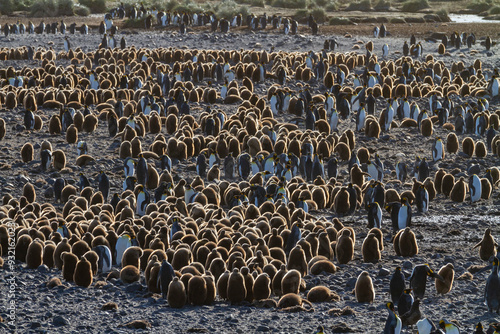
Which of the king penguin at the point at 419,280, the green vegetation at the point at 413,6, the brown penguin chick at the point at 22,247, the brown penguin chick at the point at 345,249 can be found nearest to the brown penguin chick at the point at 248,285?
the brown penguin chick at the point at 345,249

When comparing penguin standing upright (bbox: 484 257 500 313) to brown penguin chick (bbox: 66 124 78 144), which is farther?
brown penguin chick (bbox: 66 124 78 144)

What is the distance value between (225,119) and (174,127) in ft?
3.84

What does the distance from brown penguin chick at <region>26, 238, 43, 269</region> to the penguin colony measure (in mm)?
26

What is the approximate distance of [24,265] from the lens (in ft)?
27.8

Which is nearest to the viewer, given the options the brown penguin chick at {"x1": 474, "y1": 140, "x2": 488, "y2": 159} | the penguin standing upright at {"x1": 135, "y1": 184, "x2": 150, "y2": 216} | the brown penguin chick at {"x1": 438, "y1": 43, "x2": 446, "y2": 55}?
the penguin standing upright at {"x1": 135, "y1": 184, "x2": 150, "y2": 216}

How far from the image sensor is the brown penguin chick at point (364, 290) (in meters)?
7.55

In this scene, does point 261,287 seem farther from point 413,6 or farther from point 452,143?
point 413,6

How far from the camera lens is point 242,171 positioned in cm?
1262

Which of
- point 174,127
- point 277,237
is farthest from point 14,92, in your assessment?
point 277,237

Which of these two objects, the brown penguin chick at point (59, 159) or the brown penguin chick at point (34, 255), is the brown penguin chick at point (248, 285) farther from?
the brown penguin chick at point (59, 159)

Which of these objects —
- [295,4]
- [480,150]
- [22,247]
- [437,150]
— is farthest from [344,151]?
[295,4]

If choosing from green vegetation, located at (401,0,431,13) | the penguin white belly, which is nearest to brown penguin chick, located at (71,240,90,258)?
the penguin white belly

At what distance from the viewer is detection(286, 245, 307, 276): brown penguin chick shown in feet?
26.9

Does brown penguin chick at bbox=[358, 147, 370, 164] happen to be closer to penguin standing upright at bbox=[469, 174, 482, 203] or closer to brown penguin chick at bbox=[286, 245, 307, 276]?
penguin standing upright at bbox=[469, 174, 482, 203]
